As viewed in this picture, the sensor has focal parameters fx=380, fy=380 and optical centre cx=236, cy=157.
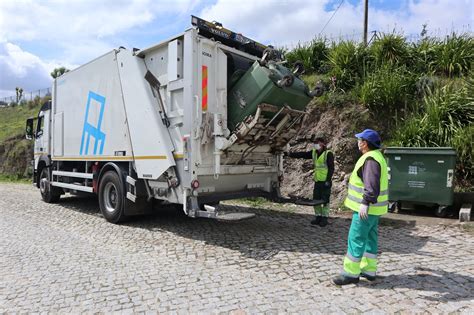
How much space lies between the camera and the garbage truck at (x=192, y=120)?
5.23m

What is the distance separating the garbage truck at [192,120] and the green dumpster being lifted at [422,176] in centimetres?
225

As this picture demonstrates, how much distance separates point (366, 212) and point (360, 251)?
1.38 feet

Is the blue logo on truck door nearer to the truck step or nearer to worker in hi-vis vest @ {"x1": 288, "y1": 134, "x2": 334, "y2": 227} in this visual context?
the truck step

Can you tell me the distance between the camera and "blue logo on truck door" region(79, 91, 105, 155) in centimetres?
696

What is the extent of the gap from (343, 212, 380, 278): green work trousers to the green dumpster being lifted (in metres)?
3.44

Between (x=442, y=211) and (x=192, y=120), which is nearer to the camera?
(x=192, y=120)

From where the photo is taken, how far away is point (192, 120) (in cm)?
519

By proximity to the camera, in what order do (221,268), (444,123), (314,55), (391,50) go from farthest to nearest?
(314,55), (391,50), (444,123), (221,268)

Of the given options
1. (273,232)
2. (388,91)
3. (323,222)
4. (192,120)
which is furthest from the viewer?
(388,91)

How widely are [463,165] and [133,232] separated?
6.33 metres

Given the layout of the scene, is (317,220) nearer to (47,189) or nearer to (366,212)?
(366,212)

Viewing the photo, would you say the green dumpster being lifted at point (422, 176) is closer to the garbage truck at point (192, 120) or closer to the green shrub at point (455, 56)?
the garbage truck at point (192, 120)

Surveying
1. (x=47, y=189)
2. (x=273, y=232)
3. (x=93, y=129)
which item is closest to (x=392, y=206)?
(x=273, y=232)

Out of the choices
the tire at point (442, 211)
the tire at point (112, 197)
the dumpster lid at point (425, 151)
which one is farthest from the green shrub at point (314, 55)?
the tire at point (112, 197)
